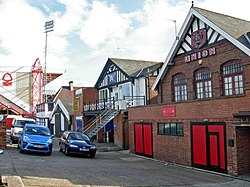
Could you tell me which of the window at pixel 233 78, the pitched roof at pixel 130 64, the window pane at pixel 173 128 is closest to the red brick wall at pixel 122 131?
the pitched roof at pixel 130 64

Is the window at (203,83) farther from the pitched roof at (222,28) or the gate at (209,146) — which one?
the gate at (209,146)

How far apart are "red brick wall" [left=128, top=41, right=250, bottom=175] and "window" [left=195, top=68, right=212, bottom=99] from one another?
0.32 m

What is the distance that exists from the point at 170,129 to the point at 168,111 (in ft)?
3.29

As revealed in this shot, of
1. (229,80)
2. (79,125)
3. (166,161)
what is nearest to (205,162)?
(166,161)

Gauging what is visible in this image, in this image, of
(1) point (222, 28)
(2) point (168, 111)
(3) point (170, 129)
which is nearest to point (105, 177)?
(3) point (170, 129)

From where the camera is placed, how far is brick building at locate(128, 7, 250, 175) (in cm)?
1330

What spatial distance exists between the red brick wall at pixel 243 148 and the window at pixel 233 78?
3.12 metres

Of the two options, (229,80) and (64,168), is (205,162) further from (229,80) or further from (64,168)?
(64,168)

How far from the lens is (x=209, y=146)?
14.5 m

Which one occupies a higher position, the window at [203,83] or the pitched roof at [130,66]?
the pitched roof at [130,66]

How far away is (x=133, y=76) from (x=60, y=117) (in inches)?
649

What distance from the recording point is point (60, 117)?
39.6m

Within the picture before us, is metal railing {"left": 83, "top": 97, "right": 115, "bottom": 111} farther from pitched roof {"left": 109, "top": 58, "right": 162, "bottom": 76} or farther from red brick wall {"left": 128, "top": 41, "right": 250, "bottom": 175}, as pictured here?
red brick wall {"left": 128, "top": 41, "right": 250, "bottom": 175}

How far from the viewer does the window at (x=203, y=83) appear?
17781mm
